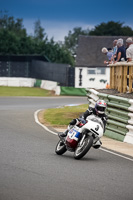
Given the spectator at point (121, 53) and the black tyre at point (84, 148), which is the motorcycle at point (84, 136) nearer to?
the black tyre at point (84, 148)

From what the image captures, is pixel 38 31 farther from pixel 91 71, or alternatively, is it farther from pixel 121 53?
pixel 121 53

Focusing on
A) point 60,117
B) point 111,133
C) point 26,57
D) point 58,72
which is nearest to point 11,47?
point 26,57

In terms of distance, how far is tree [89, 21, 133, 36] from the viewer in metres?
95.4

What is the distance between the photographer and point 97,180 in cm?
875

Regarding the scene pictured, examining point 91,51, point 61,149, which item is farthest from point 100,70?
point 61,149

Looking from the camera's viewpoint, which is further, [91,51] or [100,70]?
[91,51]

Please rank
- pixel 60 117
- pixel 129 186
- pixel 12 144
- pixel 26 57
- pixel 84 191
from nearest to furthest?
pixel 84 191 → pixel 129 186 → pixel 12 144 → pixel 60 117 → pixel 26 57

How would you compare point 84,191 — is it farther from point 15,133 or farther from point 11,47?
point 11,47

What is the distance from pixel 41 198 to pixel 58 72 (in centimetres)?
4570

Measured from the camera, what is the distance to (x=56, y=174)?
9.08 meters

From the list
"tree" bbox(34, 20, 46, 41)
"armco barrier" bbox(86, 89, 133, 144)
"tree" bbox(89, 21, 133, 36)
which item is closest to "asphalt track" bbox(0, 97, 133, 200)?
"armco barrier" bbox(86, 89, 133, 144)

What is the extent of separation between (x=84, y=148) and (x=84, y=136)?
0.37 metres

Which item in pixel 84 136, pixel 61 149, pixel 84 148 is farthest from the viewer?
pixel 61 149

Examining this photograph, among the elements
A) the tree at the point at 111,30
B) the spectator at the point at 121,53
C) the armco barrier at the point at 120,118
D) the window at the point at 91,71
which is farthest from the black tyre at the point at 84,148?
the tree at the point at 111,30
